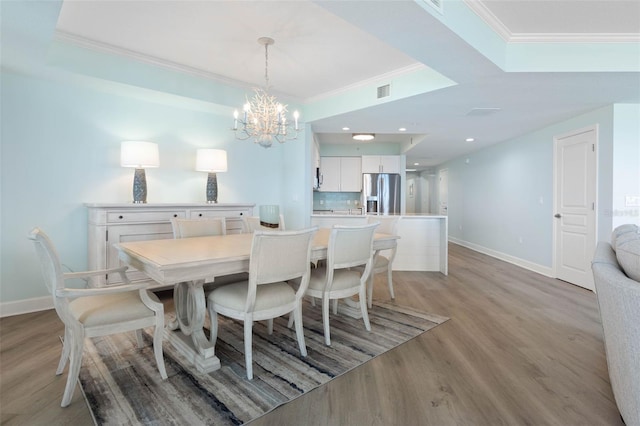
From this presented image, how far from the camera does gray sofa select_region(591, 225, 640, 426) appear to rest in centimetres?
128

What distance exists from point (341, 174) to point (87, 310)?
6.07 m

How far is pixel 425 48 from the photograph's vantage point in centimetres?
240

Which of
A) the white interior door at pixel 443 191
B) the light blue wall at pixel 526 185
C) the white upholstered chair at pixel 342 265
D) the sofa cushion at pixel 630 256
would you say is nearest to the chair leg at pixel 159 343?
the white upholstered chair at pixel 342 265

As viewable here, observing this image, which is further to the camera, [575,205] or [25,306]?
[575,205]

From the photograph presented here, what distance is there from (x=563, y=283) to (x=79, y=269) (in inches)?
235

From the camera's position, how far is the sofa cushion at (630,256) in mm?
1475

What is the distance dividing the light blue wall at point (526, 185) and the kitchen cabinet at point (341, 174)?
2.73 m

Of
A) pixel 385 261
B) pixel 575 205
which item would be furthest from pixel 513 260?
pixel 385 261

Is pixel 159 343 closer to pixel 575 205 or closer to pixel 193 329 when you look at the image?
pixel 193 329

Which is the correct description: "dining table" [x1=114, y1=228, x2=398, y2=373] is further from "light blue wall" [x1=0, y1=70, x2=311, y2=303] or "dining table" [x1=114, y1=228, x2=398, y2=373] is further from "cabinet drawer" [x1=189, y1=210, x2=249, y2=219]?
"light blue wall" [x1=0, y1=70, x2=311, y2=303]

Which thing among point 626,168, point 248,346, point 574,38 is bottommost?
point 248,346

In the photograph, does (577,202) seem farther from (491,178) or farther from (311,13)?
(311,13)

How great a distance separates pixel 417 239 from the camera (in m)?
4.96

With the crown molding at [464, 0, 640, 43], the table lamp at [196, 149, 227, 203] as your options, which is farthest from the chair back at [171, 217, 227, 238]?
the crown molding at [464, 0, 640, 43]
